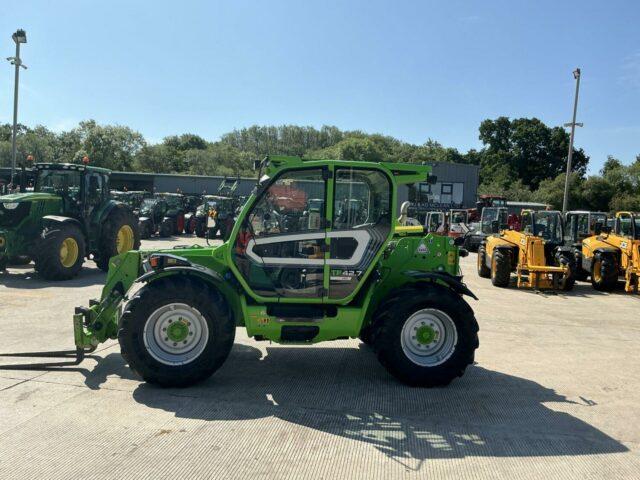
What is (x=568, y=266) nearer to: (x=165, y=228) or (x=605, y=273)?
(x=605, y=273)

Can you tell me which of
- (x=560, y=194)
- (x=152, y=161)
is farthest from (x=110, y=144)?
(x=560, y=194)

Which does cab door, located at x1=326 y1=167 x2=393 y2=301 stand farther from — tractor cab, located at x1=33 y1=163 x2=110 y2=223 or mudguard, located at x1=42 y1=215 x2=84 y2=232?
tractor cab, located at x1=33 y1=163 x2=110 y2=223

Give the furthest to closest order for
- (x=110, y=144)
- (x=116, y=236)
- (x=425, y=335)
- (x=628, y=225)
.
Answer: (x=110, y=144) < (x=628, y=225) < (x=116, y=236) < (x=425, y=335)

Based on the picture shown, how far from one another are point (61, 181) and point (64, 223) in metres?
1.44

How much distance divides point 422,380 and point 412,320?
1.93ft

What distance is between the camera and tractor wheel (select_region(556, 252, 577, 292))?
12.9m

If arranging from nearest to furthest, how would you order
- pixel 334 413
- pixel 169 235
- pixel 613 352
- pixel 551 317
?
pixel 334 413
pixel 613 352
pixel 551 317
pixel 169 235

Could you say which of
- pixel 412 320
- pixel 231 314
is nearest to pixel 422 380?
pixel 412 320

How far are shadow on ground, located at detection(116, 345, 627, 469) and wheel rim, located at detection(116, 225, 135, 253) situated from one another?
26.7 feet

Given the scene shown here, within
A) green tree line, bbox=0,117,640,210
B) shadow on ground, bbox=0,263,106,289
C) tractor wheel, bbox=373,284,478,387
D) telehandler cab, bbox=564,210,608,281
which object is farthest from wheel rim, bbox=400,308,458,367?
green tree line, bbox=0,117,640,210

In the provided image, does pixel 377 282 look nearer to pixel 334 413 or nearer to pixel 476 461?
pixel 334 413

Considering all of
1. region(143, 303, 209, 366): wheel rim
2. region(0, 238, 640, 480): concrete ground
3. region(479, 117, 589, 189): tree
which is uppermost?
region(479, 117, 589, 189): tree

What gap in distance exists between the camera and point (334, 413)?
475cm

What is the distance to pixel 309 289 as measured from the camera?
5402 mm
